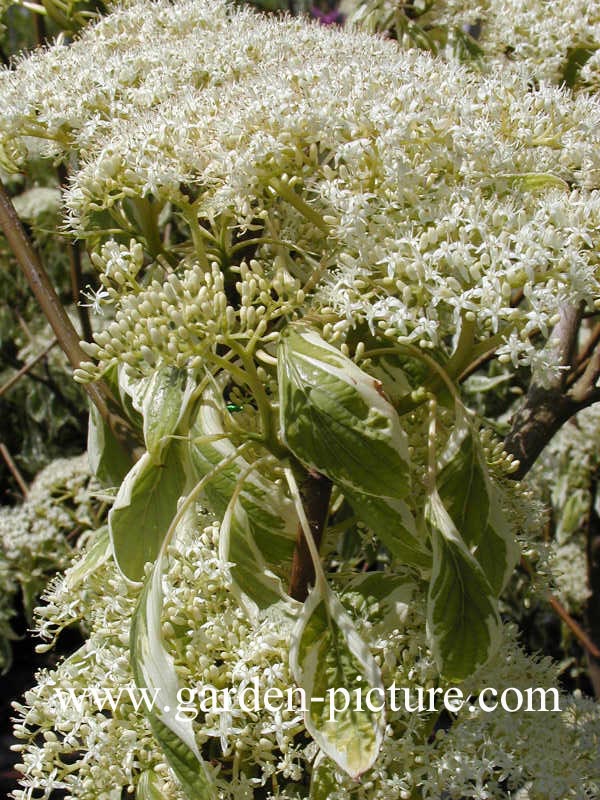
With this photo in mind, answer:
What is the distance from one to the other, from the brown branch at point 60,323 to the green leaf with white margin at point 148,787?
1.05 feet

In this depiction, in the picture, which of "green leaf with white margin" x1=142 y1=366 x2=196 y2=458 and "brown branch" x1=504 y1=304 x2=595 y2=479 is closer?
"green leaf with white margin" x1=142 y1=366 x2=196 y2=458

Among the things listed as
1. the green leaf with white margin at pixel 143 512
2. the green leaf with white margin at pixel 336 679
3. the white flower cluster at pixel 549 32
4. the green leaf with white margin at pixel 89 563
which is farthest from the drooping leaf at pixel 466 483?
the white flower cluster at pixel 549 32

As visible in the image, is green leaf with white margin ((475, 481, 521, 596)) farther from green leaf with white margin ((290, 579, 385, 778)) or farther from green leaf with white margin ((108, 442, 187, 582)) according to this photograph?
green leaf with white margin ((108, 442, 187, 582))

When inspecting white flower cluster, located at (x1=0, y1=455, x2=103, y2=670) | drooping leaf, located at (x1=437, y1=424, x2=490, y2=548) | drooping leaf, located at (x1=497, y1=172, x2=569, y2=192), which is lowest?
white flower cluster, located at (x1=0, y1=455, x2=103, y2=670)

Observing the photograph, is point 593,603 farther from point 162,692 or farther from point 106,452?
point 162,692

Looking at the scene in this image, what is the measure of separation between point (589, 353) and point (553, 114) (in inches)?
23.6

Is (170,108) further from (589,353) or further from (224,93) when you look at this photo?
(589,353)

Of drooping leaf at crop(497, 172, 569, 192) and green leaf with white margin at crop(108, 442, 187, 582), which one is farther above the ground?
drooping leaf at crop(497, 172, 569, 192)

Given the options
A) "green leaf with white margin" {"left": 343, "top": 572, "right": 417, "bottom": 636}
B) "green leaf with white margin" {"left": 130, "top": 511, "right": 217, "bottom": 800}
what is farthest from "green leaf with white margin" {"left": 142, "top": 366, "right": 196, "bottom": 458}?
"green leaf with white margin" {"left": 343, "top": 572, "right": 417, "bottom": 636}

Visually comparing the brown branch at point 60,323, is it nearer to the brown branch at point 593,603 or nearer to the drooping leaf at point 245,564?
the drooping leaf at point 245,564

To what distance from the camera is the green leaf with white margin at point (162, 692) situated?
60cm

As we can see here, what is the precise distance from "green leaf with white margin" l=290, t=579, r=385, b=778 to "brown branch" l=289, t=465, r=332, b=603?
6cm

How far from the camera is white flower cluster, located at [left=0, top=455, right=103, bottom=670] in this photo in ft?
6.91

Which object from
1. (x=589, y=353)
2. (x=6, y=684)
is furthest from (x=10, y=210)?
(x=6, y=684)
